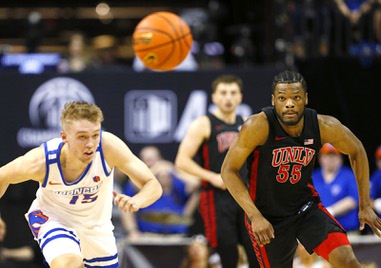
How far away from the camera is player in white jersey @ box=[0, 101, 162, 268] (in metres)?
6.08

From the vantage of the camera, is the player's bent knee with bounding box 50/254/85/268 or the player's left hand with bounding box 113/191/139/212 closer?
the player's left hand with bounding box 113/191/139/212

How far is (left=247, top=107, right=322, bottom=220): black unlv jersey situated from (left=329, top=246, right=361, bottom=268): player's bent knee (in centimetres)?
53

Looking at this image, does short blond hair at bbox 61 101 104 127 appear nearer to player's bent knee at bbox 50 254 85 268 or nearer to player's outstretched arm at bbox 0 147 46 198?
player's outstretched arm at bbox 0 147 46 198

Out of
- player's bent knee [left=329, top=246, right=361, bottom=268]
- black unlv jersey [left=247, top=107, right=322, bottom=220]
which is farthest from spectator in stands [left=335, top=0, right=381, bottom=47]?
player's bent knee [left=329, top=246, right=361, bottom=268]

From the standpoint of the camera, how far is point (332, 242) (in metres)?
6.11

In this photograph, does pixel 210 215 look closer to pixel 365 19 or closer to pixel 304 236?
pixel 304 236

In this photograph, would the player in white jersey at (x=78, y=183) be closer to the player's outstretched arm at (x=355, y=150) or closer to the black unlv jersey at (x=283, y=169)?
the black unlv jersey at (x=283, y=169)

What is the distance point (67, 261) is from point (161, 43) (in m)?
3.25

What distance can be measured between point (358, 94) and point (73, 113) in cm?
608

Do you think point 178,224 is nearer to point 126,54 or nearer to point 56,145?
point 56,145

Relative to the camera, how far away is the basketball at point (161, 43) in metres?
8.36

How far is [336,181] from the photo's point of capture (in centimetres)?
1003

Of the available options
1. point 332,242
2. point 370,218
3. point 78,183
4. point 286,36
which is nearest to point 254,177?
point 332,242

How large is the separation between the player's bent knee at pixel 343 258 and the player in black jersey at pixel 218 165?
198 centimetres
